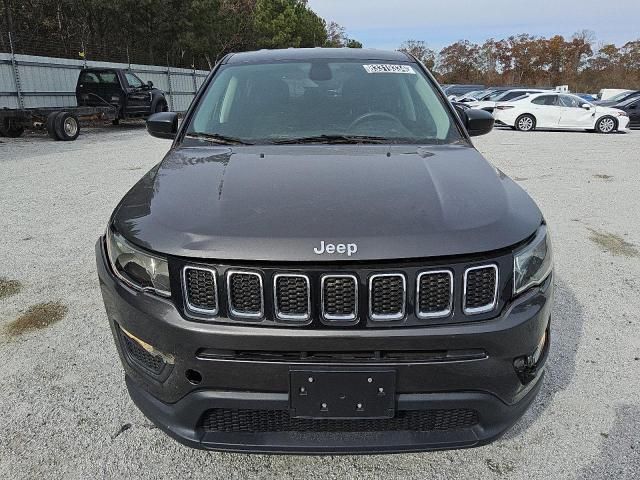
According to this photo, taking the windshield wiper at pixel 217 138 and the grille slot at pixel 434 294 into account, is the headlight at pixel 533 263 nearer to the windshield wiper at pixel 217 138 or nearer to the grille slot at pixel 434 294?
the grille slot at pixel 434 294

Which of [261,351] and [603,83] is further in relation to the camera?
[603,83]

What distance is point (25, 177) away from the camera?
8609 millimetres

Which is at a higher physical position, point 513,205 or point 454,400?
point 513,205

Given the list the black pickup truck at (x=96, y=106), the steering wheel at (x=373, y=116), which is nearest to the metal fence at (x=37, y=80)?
the black pickup truck at (x=96, y=106)

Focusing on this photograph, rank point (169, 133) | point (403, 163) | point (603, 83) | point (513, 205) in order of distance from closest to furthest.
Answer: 1. point (513, 205)
2. point (403, 163)
3. point (169, 133)
4. point (603, 83)

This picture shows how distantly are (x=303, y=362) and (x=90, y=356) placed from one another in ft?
5.98

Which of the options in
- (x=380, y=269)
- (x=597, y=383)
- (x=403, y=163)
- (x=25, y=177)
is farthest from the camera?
(x=25, y=177)

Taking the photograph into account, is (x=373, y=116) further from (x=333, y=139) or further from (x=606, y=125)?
(x=606, y=125)

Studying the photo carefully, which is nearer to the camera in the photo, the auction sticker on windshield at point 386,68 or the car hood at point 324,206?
the car hood at point 324,206

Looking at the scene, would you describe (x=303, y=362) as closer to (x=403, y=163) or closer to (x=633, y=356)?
(x=403, y=163)

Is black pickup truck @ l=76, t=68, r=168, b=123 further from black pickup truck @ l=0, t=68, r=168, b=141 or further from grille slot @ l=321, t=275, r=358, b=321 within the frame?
grille slot @ l=321, t=275, r=358, b=321

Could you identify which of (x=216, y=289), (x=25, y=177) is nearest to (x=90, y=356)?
(x=216, y=289)

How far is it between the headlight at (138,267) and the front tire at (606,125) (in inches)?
799

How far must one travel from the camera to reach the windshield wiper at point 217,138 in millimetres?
2771
